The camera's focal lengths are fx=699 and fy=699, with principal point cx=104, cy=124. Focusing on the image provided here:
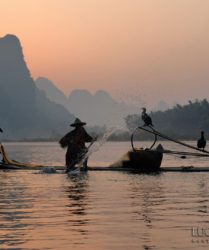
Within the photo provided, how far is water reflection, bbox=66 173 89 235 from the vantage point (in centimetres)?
1368

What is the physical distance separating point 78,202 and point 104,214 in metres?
2.79

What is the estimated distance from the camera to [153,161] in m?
32.6

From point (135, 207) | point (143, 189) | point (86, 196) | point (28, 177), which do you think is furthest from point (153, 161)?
point (135, 207)

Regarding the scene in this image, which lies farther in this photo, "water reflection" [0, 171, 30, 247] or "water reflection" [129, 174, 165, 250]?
"water reflection" [129, 174, 165, 250]

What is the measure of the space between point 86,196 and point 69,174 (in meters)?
10.6

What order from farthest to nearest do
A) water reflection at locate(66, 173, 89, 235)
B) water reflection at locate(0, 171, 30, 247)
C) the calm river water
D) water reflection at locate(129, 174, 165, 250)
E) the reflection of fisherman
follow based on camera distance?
the reflection of fisherman < water reflection at locate(66, 173, 89, 235) < water reflection at locate(129, 174, 165, 250) < water reflection at locate(0, 171, 30, 247) < the calm river water

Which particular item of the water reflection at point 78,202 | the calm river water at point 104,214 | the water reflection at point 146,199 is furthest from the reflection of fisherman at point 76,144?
the calm river water at point 104,214

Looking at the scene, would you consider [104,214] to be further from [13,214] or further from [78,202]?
[78,202]

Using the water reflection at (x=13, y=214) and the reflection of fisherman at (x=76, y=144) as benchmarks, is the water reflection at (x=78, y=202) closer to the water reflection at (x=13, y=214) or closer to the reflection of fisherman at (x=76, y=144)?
the water reflection at (x=13, y=214)

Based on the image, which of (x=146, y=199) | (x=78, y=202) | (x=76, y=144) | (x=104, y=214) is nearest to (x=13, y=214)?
(x=104, y=214)

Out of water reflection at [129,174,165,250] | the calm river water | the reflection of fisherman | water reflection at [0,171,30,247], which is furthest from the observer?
the reflection of fisherman

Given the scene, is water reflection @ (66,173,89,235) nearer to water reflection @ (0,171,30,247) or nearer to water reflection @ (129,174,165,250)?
water reflection @ (0,171,30,247)

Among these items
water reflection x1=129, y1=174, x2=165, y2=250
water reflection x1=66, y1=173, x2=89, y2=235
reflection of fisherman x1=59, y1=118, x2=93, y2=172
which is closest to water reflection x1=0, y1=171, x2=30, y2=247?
water reflection x1=66, y1=173, x2=89, y2=235

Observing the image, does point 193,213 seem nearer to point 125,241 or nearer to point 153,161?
point 125,241
